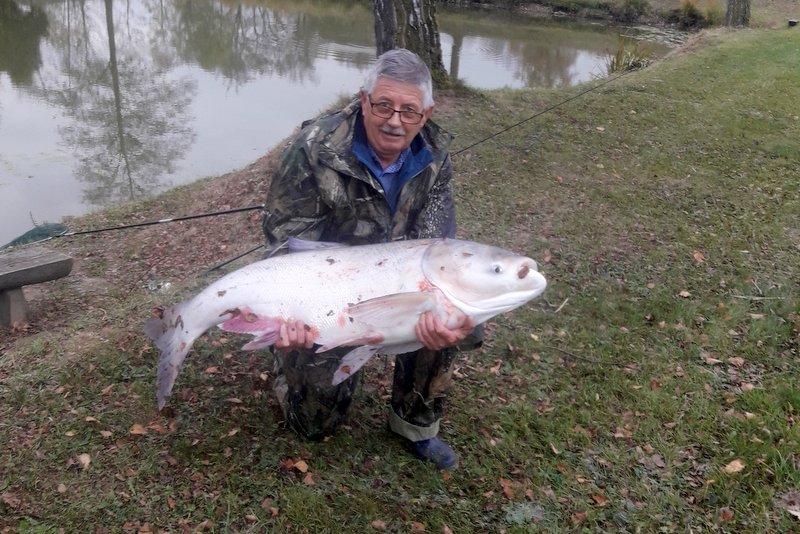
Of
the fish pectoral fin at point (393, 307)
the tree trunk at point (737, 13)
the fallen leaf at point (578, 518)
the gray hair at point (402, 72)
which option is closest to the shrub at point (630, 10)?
the tree trunk at point (737, 13)

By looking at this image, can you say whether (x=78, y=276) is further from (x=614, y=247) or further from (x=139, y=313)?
(x=614, y=247)

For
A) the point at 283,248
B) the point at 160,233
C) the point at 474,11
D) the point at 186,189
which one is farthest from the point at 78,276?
the point at 474,11

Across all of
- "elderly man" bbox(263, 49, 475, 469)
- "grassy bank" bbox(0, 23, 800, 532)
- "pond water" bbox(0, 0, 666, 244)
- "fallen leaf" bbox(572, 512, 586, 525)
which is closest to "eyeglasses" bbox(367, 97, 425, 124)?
"elderly man" bbox(263, 49, 475, 469)

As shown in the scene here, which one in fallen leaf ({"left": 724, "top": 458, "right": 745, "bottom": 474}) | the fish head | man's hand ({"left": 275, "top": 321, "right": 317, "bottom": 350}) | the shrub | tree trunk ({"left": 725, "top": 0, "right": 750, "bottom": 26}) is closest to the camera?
the fish head

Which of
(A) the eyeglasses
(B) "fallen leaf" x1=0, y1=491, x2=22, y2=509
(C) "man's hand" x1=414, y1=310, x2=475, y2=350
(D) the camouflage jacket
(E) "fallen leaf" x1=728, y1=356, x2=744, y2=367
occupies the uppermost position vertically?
(A) the eyeglasses

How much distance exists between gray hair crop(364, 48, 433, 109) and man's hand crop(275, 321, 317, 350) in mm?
986

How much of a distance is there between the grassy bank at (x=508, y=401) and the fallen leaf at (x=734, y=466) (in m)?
0.02

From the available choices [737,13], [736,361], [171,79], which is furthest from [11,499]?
[737,13]

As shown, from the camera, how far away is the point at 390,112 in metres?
2.50

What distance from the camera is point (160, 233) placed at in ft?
18.7

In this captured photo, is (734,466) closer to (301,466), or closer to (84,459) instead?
(301,466)

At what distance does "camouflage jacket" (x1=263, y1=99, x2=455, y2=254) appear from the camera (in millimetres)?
2615

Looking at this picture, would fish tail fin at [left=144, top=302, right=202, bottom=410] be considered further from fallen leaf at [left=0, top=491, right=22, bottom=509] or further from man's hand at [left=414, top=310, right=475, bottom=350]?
man's hand at [left=414, top=310, right=475, bottom=350]

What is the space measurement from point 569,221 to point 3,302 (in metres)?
4.28
